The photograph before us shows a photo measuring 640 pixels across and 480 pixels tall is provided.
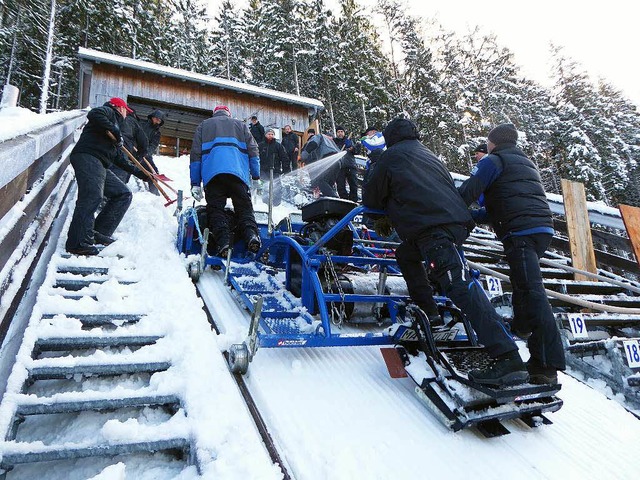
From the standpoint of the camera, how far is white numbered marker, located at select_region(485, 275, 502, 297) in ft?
13.5

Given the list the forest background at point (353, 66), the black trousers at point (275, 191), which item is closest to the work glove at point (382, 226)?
the black trousers at point (275, 191)

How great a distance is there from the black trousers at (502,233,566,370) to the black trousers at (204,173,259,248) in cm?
276

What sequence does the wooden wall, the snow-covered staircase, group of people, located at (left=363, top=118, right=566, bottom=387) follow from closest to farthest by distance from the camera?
the snow-covered staircase < group of people, located at (left=363, top=118, right=566, bottom=387) < the wooden wall

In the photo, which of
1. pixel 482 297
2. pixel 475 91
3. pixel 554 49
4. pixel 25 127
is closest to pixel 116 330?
pixel 25 127

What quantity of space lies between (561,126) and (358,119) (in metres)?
14.8

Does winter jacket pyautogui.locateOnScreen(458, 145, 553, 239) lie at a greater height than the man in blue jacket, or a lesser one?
lesser

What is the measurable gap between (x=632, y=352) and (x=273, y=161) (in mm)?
9668

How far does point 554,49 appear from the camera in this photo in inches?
1291

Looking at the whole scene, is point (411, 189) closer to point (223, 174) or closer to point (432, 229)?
point (432, 229)

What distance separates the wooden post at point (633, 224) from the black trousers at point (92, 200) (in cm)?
693

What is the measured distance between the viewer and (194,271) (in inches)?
162

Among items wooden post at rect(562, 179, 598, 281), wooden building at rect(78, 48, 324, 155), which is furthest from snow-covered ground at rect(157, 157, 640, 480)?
wooden building at rect(78, 48, 324, 155)

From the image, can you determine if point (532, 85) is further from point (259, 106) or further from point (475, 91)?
point (259, 106)

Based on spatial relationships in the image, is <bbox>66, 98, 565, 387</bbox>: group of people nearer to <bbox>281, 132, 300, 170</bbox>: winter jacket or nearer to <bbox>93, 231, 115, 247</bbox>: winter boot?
<bbox>93, 231, 115, 247</bbox>: winter boot
